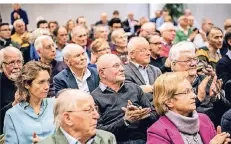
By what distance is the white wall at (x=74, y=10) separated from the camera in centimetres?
1082

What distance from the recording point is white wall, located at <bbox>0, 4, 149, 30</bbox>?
1082cm

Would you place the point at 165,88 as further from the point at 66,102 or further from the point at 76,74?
the point at 76,74

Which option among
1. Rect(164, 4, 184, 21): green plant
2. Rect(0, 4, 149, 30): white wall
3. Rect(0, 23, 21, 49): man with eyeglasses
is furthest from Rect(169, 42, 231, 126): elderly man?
Rect(0, 4, 149, 30): white wall

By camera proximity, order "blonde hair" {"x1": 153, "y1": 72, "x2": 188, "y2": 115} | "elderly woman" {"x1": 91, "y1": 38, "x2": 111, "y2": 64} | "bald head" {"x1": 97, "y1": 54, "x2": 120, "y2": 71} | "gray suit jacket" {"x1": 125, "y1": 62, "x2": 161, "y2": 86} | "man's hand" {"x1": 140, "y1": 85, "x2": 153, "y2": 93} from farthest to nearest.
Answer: "elderly woman" {"x1": 91, "y1": 38, "x2": 111, "y2": 64}, "gray suit jacket" {"x1": 125, "y1": 62, "x2": 161, "y2": 86}, "man's hand" {"x1": 140, "y1": 85, "x2": 153, "y2": 93}, "bald head" {"x1": 97, "y1": 54, "x2": 120, "y2": 71}, "blonde hair" {"x1": 153, "y1": 72, "x2": 188, "y2": 115}

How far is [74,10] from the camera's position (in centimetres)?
1110

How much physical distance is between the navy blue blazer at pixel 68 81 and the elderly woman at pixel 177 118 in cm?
122

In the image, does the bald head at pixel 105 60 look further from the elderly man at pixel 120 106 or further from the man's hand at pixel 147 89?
the man's hand at pixel 147 89

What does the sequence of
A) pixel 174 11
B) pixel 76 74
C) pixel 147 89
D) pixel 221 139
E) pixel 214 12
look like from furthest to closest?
pixel 214 12, pixel 174 11, pixel 76 74, pixel 147 89, pixel 221 139

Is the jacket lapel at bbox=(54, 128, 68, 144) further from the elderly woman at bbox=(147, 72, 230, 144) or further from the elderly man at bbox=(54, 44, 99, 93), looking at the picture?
the elderly man at bbox=(54, 44, 99, 93)

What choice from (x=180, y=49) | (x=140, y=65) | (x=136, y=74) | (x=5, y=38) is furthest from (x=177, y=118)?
(x=5, y=38)

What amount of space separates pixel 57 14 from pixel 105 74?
7942 mm

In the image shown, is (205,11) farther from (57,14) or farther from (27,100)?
(27,100)

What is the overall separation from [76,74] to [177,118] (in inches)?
57.8

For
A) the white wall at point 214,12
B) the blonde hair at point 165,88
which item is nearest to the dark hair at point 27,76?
the blonde hair at point 165,88
